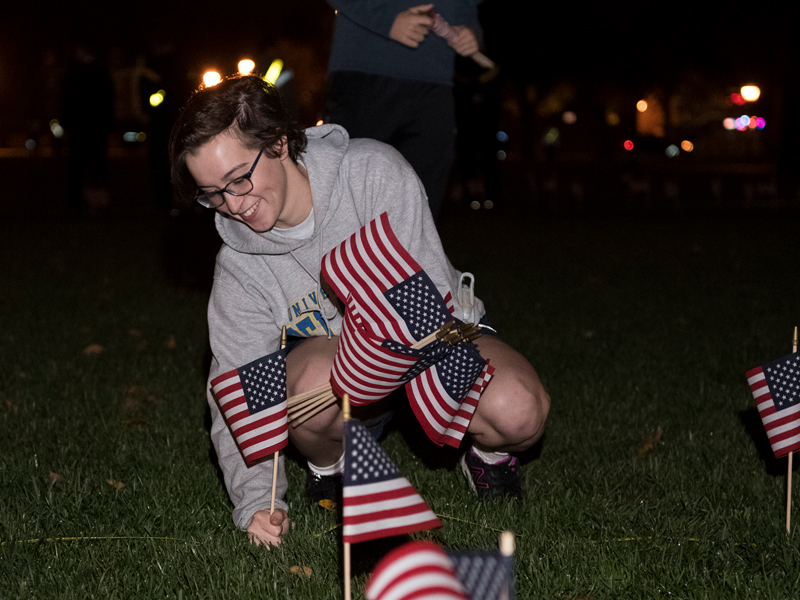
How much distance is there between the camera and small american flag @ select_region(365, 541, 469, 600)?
1516 mm

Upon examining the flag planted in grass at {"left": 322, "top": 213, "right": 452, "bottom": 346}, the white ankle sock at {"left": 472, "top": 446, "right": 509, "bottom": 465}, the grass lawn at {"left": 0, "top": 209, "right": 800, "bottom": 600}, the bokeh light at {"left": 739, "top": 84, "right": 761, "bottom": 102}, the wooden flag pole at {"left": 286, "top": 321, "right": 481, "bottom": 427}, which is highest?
the flag planted in grass at {"left": 322, "top": 213, "right": 452, "bottom": 346}

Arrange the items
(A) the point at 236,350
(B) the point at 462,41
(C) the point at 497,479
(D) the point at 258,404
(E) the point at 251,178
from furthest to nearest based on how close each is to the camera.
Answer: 1. (B) the point at 462,41
2. (C) the point at 497,479
3. (A) the point at 236,350
4. (E) the point at 251,178
5. (D) the point at 258,404

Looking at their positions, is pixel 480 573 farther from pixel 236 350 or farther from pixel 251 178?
pixel 236 350

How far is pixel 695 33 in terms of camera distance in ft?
107

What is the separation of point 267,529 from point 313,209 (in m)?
1.07

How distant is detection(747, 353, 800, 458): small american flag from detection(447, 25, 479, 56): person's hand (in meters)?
2.04

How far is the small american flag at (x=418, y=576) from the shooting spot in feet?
4.97

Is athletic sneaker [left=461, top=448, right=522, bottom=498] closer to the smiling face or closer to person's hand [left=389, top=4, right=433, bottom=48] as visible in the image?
the smiling face

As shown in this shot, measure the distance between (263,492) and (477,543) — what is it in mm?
709

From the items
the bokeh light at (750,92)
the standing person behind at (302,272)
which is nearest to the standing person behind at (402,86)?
the standing person behind at (302,272)

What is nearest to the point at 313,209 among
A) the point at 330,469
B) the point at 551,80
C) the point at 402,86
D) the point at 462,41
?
the point at 330,469

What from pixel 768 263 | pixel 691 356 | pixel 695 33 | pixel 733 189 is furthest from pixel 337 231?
pixel 695 33

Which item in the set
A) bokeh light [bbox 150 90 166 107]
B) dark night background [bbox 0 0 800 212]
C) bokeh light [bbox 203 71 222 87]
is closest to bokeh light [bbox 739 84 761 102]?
dark night background [bbox 0 0 800 212]

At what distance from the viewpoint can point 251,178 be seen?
2945mm
